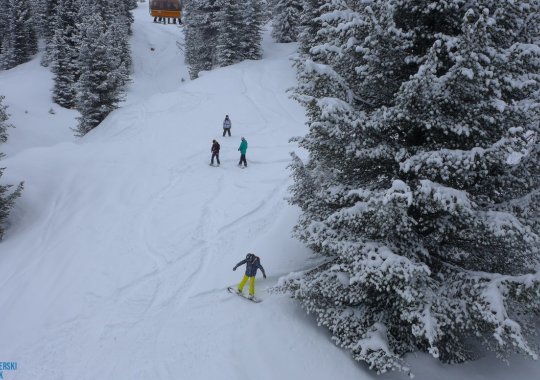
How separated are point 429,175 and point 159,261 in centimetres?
985

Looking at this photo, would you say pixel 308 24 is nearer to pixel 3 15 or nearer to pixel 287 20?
pixel 287 20

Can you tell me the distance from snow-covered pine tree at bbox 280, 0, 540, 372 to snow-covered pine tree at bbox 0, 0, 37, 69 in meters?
66.2

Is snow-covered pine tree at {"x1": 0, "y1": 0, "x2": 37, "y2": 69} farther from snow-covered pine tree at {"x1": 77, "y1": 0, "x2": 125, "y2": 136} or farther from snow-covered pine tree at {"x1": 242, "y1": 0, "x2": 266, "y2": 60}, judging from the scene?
snow-covered pine tree at {"x1": 242, "y1": 0, "x2": 266, "y2": 60}

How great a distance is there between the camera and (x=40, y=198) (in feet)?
63.5

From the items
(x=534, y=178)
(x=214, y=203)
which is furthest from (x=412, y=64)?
(x=214, y=203)

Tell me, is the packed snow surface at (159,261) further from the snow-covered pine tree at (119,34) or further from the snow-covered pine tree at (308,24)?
the snow-covered pine tree at (119,34)

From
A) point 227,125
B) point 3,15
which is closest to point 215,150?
point 227,125

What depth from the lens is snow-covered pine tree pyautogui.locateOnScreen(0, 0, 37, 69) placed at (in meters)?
57.2

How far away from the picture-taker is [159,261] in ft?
45.1

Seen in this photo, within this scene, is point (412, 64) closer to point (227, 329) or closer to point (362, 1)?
point (362, 1)

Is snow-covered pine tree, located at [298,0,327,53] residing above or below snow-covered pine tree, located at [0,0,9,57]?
above

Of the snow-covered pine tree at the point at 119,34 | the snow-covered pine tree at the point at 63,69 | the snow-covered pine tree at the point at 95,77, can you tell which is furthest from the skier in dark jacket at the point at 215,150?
the snow-covered pine tree at the point at 119,34

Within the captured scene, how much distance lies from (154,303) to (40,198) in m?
11.7

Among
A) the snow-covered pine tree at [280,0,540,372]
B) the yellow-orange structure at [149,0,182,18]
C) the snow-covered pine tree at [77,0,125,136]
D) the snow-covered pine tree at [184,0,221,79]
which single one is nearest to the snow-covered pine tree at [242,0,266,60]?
the snow-covered pine tree at [184,0,221,79]
